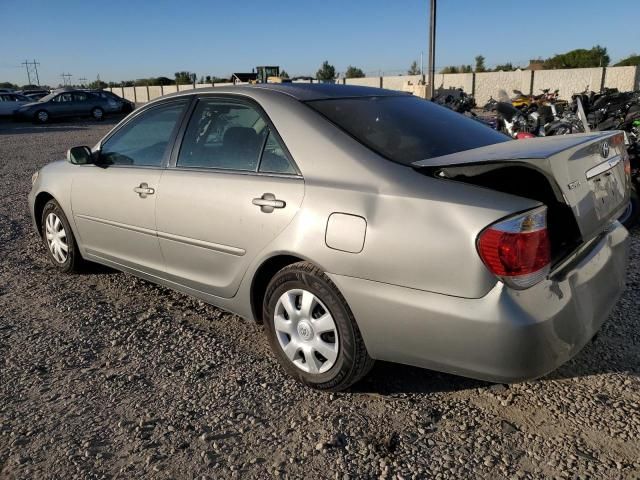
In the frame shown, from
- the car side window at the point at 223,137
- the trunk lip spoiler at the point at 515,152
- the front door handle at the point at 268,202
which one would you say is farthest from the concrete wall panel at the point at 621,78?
the front door handle at the point at 268,202

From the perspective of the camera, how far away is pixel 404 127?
3.05 meters

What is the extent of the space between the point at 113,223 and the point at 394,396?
Result: 2.37 meters

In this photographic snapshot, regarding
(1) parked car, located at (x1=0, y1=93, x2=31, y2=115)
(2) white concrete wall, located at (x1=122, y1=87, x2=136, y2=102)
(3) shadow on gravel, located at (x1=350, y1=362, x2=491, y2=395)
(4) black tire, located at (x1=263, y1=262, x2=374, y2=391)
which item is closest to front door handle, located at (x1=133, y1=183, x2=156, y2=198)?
(4) black tire, located at (x1=263, y1=262, x2=374, y2=391)

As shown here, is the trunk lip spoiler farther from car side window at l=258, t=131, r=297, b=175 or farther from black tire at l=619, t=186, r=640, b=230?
black tire at l=619, t=186, r=640, b=230

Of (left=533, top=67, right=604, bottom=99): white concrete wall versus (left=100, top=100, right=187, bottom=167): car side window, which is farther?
(left=533, top=67, right=604, bottom=99): white concrete wall

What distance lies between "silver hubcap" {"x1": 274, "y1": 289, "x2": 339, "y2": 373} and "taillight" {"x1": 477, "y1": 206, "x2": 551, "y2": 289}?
0.87 metres

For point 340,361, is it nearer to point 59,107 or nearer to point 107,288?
point 107,288

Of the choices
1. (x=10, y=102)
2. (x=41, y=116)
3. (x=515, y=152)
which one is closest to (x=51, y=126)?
(x=41, y=116)

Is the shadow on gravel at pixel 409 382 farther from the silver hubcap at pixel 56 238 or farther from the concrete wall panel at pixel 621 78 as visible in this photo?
the concrete wall panel at pixel 621 78

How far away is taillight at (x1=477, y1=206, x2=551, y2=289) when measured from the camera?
2160 mm

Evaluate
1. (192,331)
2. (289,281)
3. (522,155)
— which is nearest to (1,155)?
(192,331)

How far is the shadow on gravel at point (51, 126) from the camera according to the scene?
72.2 feet

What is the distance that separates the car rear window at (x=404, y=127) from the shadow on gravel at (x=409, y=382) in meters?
1.18

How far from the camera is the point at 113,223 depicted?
12.9 feet
